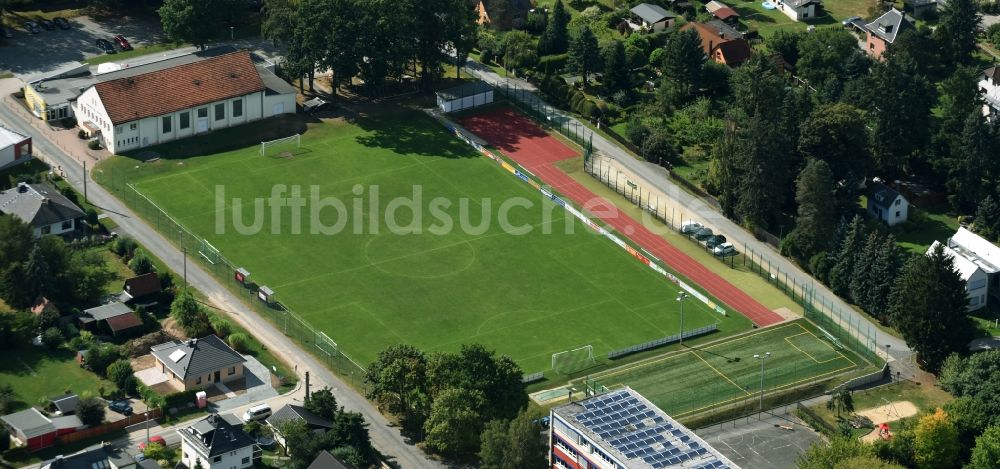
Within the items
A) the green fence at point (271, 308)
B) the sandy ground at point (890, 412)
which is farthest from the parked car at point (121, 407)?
the sandy ground at point (890, 412)

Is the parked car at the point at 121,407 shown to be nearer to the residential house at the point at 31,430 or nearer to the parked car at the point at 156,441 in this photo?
the parked car at the point at 156,441

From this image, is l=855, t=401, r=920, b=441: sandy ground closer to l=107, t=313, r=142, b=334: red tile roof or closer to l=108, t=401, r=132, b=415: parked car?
l=108, t=401, r=132, b=415: parked car

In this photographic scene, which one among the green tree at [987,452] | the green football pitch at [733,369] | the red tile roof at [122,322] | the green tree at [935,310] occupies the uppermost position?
the green tree at [935,310]

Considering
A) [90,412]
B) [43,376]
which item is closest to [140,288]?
[43,376]

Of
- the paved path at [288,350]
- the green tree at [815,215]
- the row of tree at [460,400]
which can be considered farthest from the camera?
the green tree at [815,215]

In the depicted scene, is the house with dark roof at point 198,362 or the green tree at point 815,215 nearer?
the house with dark roof at point 198,362

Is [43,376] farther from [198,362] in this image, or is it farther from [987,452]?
[987,452]

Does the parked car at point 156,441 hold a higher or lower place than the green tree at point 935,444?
lower

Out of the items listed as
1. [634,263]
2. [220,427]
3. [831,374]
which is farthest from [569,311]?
[220,427]
